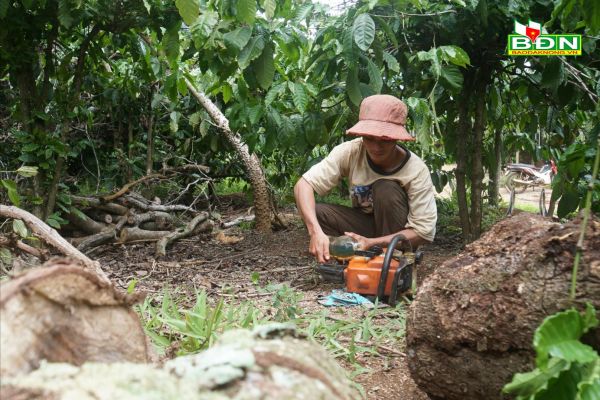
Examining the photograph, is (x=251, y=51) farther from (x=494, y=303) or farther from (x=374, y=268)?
(x=494, y=303)

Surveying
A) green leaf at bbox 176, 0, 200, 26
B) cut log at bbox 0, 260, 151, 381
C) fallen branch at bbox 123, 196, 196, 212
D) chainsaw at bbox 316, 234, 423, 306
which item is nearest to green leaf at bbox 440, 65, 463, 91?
chainsaw at bbox 316, 234, 423, 306

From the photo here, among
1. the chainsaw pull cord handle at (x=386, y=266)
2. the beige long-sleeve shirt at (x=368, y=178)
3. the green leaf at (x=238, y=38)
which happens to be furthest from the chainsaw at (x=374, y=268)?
the green leaf at (x=238, y=38)

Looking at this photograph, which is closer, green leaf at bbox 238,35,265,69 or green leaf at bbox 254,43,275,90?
green leaf at bbox 238,35,265,69

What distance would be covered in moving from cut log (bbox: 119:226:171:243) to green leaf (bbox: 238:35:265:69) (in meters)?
2.02

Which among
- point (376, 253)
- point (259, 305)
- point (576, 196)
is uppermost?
point (576, 196)

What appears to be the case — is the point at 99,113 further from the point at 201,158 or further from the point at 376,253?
the point at 376,253

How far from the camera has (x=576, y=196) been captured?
2949 millimetres

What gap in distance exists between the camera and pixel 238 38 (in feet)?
9.43

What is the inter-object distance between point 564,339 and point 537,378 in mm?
107

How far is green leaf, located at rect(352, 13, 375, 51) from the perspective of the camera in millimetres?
2795

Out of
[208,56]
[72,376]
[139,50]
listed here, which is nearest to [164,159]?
[139,50]

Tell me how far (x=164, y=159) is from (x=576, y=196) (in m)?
3.82

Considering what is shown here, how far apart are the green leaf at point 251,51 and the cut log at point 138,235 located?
2.02 m

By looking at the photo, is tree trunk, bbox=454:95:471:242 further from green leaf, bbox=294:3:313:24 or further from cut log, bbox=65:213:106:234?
cut log, bbox=65:213:106:234
